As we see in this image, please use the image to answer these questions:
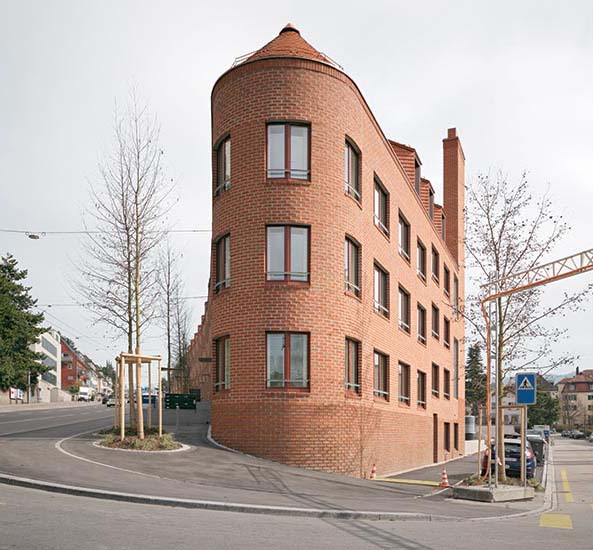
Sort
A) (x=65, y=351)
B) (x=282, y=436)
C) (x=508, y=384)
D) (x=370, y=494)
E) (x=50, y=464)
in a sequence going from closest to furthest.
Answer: (x=50, y=464) → (x=370, y=494) → (x=282, y=436) → (x=508, y=384) → (x=65, y=351)

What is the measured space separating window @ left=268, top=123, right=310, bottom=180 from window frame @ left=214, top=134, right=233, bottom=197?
1.46 meters

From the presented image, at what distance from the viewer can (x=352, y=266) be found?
24250mm

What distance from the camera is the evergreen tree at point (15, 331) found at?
245 feet

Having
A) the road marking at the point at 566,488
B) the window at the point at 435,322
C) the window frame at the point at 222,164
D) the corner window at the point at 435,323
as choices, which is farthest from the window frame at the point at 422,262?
the window frame at the point at 222,164

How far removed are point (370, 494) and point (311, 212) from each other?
8213 millimetres

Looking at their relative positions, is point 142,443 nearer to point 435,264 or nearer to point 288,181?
point 288,181

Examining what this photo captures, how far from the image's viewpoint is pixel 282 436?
2077cm

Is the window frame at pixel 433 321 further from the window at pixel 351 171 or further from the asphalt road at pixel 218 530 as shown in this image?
the asphalt road at pixel 218 530

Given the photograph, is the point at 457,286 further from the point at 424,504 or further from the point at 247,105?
the point at 424,504

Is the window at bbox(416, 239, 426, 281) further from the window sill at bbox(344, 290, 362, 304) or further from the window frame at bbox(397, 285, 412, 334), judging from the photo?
the window sill at bbox(344, 290, 362, 304)

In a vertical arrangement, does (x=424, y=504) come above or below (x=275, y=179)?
below

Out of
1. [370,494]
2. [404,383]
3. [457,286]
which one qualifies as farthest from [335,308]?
[457,286]

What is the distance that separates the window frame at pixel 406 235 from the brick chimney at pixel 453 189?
549 inches

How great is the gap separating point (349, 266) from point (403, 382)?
965 centimetres
